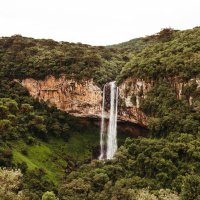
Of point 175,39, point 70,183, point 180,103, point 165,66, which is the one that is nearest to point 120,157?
point 70,183

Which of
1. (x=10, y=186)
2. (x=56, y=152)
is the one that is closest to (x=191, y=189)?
(x=10, y=186)

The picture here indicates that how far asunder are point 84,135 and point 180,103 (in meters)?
20.7

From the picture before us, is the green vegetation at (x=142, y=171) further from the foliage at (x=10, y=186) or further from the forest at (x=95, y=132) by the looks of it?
the foliage at (x=10, y=186)

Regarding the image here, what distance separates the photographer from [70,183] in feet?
175

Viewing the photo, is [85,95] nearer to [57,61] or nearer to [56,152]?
[57,61]

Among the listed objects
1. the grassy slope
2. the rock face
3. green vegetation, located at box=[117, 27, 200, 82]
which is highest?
green vegetation, located at box=[117, 27, 200, 82]

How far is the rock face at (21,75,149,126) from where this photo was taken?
2849 inches

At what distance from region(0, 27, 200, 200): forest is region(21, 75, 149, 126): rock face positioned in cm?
104

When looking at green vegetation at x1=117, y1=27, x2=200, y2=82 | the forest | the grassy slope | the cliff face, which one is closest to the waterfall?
the cliff face

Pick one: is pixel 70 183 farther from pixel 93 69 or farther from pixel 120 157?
pixel 93 69

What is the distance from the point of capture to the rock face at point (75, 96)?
237ft

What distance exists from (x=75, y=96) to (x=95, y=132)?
6.83m

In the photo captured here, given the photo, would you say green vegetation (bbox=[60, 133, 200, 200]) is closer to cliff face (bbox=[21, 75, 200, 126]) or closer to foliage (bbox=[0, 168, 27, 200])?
foliage (bbox=[0, 168, 27, 200])

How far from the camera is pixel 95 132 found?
7756 centimetres
